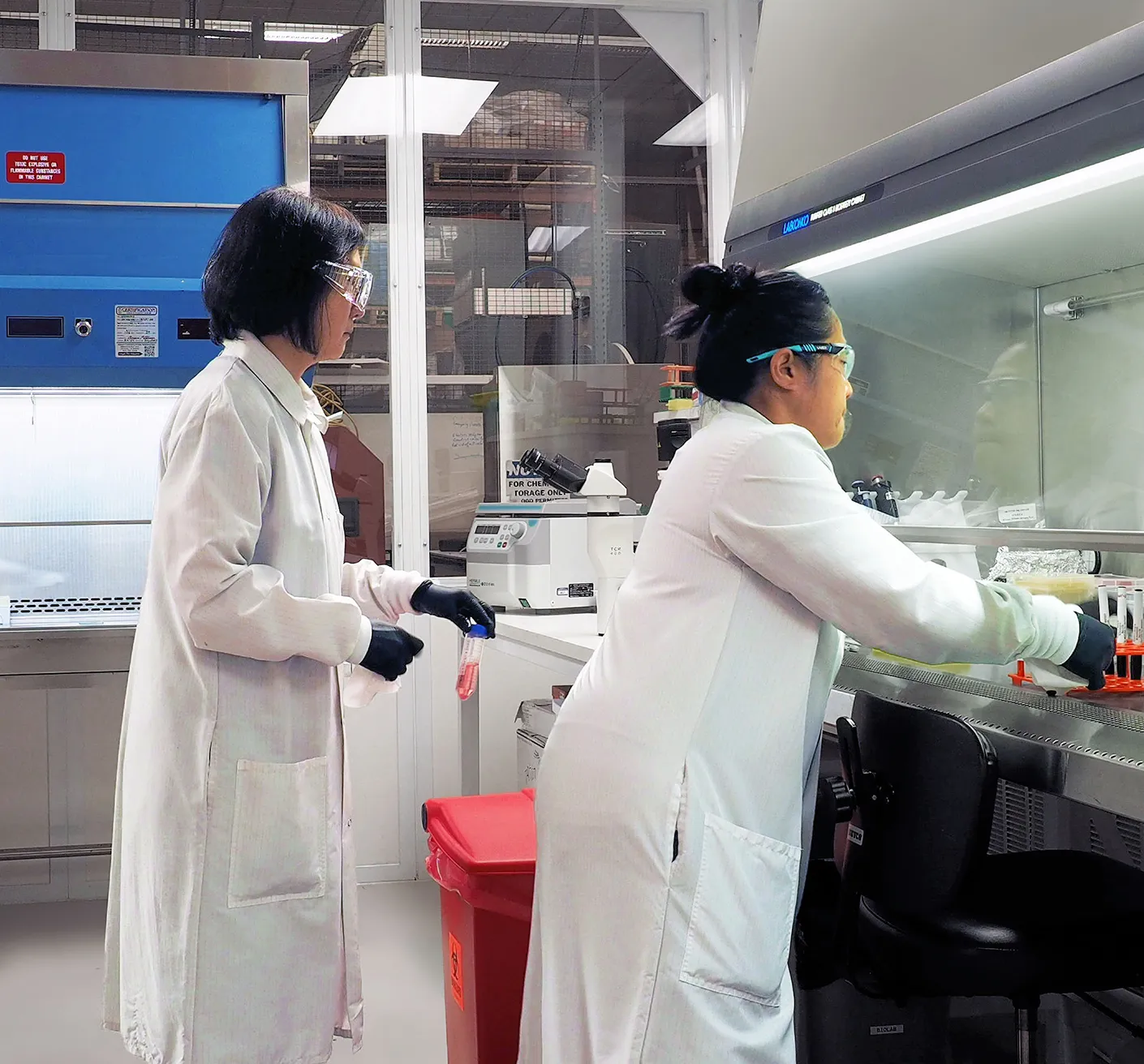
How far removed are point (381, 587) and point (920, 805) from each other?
42.5 inches

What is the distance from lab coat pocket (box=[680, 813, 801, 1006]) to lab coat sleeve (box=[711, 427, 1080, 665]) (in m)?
0.29

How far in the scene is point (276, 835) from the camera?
173cm

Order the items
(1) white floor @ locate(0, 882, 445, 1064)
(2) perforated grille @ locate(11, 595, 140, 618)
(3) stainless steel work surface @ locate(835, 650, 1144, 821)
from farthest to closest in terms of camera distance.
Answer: (2) perforated grille @ locate(11, 595, 140, 618)
(1) white floor @ locate(0, 882, 445, 1064)
(3) stainless steel work surface @ locate(835, 650, 1144, 821)

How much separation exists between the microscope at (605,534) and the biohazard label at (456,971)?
0.77m

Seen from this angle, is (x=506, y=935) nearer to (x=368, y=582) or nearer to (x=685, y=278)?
(x=368, y=582)

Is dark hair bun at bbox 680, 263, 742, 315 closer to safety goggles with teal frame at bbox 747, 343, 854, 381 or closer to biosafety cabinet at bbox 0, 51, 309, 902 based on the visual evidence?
safety goggles with teal frame at bbox 747, 343, 854, 381

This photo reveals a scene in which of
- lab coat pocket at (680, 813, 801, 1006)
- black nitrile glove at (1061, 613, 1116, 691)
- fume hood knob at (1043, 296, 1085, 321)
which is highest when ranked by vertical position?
fume hood knob at (1043, 296, 1085, 321)

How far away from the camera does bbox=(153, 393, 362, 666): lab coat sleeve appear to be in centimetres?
166

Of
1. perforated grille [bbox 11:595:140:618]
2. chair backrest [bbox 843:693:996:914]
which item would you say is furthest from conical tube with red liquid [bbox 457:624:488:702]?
perforated grille [bbox 11:595:140:618]

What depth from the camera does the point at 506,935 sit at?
6.79ft

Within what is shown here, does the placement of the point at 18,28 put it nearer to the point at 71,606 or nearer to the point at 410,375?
the point at 410,375

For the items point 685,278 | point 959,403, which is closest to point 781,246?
point 959,403

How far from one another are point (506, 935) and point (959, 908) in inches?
33.7

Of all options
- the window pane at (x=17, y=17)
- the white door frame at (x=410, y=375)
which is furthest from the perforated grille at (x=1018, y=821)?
the window pane at (x=17, y=17)
